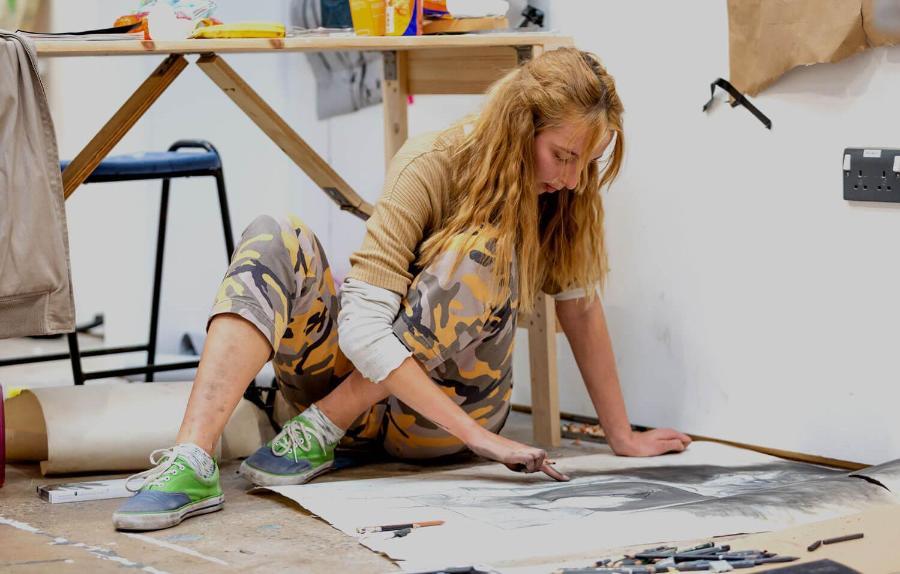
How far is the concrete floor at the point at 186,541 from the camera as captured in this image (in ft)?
5.41

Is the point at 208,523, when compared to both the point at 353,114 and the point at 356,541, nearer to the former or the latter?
the point at 356,541

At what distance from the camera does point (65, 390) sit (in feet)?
7.53

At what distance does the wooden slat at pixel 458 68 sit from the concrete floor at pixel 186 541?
3.09ft

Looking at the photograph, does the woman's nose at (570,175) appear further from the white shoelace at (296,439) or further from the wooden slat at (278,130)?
the wooden slat at (278,130)

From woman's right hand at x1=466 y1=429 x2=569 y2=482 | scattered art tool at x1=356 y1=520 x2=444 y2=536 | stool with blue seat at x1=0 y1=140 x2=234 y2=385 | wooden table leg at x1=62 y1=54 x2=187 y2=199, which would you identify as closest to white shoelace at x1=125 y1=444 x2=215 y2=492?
scattered art tool at x1=356 y1=520 x2=444 y2=536

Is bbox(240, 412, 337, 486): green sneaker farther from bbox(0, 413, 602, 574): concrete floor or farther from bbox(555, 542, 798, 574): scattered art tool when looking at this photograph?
bbox(555, 542, 798, 574): scattered art tool

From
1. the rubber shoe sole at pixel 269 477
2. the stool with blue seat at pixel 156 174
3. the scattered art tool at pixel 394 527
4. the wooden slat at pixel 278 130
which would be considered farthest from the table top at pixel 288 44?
the scattered art tool at pixel 394 527

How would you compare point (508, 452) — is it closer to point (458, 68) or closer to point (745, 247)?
point (745, 247)

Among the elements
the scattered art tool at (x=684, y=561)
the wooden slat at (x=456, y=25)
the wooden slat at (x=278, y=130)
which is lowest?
the scattered art tool at (x=684, y=561)

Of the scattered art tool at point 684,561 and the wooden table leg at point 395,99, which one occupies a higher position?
the wooden table leg at point 395,99

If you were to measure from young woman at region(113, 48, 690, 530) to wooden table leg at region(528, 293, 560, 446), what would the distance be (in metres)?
0.31

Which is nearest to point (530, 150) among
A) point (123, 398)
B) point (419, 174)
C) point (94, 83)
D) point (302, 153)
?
point (419, 174)

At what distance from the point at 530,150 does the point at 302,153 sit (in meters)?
0.72

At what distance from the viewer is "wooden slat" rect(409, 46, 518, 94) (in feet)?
8.09
